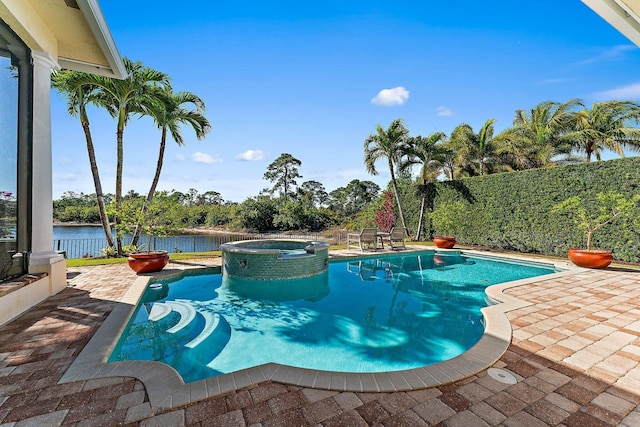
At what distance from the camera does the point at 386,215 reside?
17656mm

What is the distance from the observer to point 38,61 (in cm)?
505

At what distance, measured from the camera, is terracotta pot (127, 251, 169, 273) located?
23.5 feet

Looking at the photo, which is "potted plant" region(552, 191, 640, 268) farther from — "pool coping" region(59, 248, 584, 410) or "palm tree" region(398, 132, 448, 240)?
"pool coping" region(59, 248, 584, 410)

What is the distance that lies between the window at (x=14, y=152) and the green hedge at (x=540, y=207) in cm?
1474

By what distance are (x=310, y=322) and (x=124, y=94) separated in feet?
32.0

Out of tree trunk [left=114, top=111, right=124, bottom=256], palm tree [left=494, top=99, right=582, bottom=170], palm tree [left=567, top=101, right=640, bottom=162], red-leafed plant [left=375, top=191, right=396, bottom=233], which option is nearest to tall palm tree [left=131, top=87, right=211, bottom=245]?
tree trunk [left=114, top=111, right=124, bottom=256]

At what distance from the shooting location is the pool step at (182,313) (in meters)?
4.57

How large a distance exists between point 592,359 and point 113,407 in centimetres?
462

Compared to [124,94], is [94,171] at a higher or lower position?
lower

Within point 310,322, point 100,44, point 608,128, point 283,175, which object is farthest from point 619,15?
point 283,175

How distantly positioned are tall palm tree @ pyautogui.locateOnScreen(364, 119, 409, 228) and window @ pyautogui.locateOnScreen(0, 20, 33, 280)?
1403 centimetres

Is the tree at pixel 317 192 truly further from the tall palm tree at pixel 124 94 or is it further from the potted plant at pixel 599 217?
the potted plant at pixel 599 217

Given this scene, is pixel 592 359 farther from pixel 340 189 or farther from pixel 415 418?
pixel 340 189

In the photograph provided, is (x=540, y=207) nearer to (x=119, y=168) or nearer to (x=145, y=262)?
(x=145, y=262)
